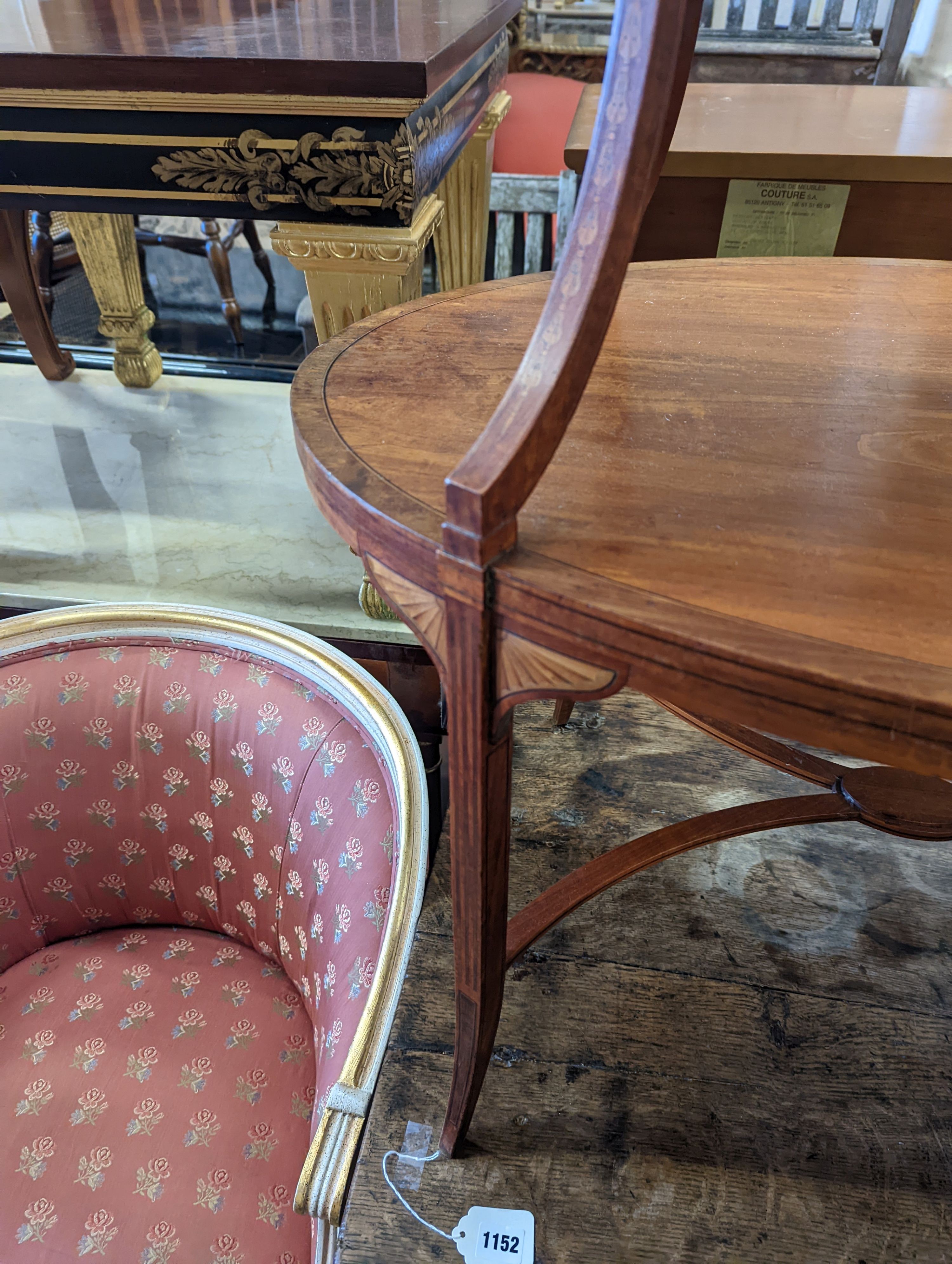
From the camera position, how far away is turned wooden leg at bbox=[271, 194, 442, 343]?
896mm

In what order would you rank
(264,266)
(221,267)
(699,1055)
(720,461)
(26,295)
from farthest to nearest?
1. (264,266)
2. (221,267)
3. (26,295)
4. (699,1055)
5. (720,461)

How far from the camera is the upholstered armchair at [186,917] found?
0.70 m

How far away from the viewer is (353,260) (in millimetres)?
919

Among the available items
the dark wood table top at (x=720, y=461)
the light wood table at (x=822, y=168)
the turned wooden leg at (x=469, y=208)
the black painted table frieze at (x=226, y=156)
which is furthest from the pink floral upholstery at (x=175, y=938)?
the turned wooden leg at (x=469, y=208)

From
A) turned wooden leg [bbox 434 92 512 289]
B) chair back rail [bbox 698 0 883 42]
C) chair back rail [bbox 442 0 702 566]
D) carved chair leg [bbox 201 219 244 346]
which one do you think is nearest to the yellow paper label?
turned wooden leg [bbox 434 92 512 289]

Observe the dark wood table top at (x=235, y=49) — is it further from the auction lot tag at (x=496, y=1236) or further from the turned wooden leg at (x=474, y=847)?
the auction lot tag at (x=496, y=1236)

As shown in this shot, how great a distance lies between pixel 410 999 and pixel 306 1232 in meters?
0.22

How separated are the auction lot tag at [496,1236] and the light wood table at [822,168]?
1.09m

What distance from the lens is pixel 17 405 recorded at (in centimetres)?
183

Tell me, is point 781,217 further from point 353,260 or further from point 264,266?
point 264,266

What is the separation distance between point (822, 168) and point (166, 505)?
3.70ft

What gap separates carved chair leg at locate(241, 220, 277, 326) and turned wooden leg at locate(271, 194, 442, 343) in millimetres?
1593

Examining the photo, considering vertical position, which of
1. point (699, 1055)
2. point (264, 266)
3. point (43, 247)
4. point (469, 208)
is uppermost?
point (469, 208)

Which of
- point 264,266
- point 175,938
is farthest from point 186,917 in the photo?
point 264,266
